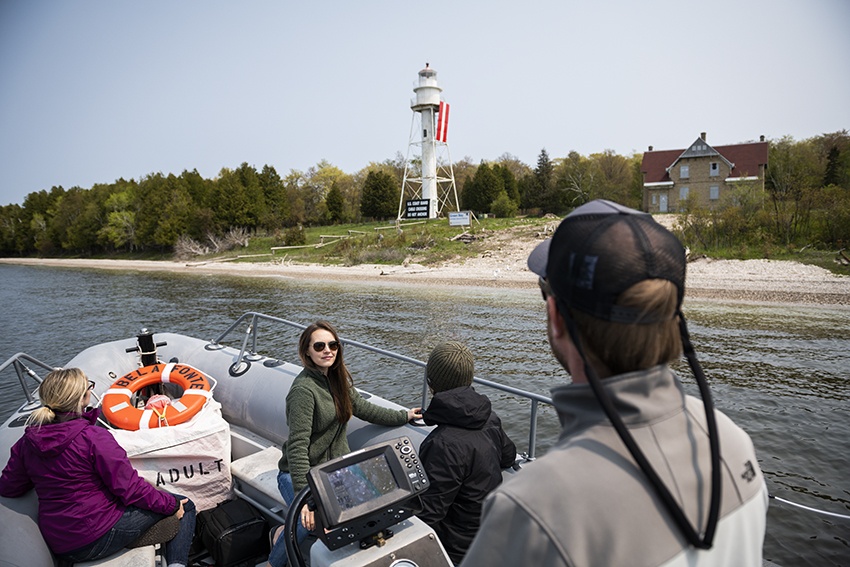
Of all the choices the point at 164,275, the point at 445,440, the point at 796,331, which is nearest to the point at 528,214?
the point at 164,275

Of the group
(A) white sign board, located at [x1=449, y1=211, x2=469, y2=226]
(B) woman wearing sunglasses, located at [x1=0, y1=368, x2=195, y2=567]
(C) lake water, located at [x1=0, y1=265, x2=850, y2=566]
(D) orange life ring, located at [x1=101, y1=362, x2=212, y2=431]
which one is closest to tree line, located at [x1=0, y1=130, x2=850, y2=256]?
(C) lake water, located at [x1=0, y1=265, x2=850, y2=566]

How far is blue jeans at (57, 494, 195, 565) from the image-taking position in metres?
3.17

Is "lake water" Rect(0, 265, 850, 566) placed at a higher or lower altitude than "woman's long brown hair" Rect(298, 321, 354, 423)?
lower

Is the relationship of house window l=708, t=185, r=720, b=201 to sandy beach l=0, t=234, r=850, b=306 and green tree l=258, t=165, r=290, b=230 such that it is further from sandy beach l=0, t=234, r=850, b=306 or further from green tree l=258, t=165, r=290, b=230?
green tree l=258, t=165, r=290, b=230

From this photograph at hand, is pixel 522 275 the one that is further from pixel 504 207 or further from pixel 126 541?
pixel 126 541

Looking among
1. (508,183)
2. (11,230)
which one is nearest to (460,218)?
(508,183)

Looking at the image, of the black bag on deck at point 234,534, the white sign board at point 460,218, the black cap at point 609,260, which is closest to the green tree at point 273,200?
the white sign board at point 460,218

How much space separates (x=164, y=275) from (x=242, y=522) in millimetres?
40009

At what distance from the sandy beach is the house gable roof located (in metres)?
19.4

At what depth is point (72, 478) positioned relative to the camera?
10.0ft

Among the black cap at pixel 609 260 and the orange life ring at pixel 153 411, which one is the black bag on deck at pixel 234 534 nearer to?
the orange life ring at pixel 153 411

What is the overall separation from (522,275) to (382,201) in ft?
103

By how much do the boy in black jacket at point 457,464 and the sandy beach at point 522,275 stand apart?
15587mm

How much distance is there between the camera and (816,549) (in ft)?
19.1
